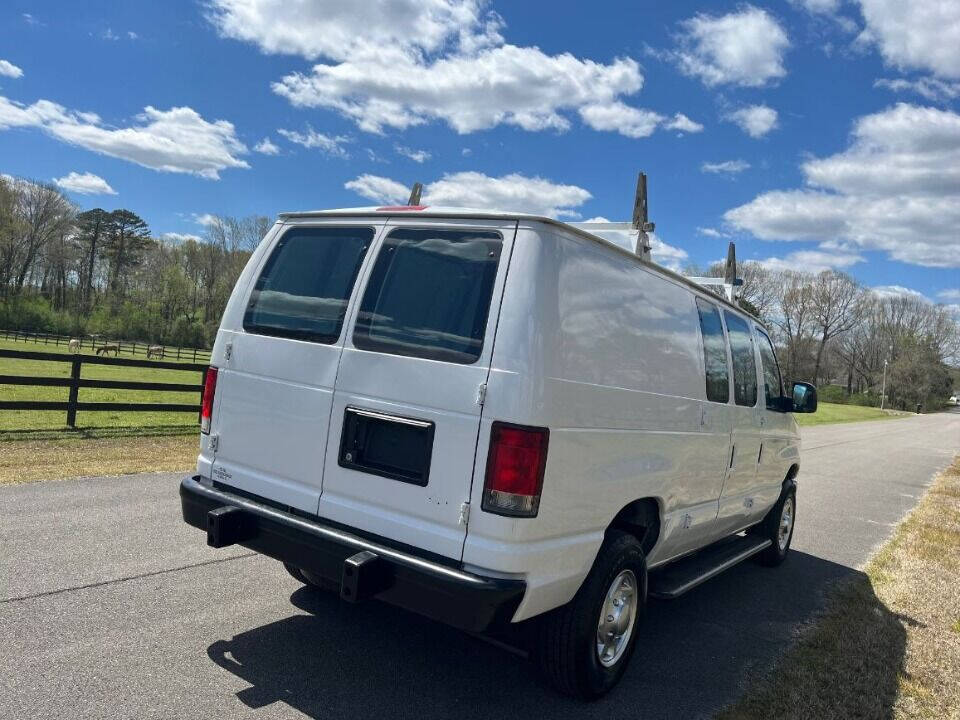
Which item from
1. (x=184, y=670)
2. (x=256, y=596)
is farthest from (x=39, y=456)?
(x=184, y=670)

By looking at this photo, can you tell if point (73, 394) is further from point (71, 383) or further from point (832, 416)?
point (832, 416)

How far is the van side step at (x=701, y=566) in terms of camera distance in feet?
14.2

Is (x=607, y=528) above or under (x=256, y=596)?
above

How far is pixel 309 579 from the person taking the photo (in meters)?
4.56

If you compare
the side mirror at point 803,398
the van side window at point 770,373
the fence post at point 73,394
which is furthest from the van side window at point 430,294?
the fence post at point 73,394

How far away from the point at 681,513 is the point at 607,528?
0.91 m

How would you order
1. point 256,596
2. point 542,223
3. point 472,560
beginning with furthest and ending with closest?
point 256,596
point 542,223
point 472,560

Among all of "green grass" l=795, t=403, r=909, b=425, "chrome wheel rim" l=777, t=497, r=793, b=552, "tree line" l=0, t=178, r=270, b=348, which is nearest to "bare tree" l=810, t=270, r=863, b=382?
"green grass" l=795, t=403, r=909, b=425

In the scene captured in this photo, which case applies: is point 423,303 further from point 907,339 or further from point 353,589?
point 907,339

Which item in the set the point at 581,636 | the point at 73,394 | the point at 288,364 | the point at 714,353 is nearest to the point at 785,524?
the point at 714,353

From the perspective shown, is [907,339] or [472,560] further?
[907,339]

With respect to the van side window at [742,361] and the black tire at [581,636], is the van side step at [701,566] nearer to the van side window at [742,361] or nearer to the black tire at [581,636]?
the black tire at [581,636]

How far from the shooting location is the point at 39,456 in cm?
841

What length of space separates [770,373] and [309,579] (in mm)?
4238
